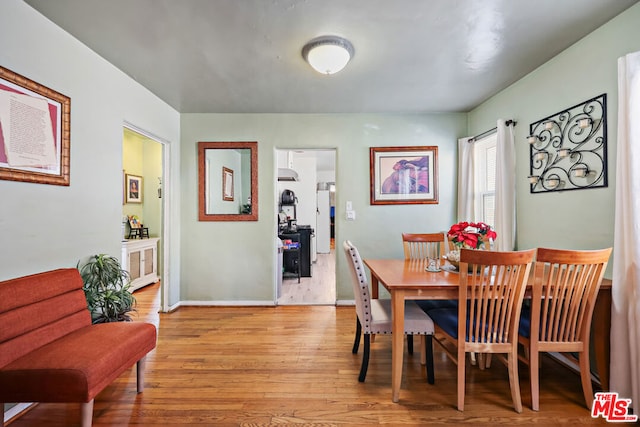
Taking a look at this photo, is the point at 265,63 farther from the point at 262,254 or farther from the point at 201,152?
the point at 262,254

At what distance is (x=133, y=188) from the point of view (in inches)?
185

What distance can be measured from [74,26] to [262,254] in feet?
9.01

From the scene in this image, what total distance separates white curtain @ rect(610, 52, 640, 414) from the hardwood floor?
35cm

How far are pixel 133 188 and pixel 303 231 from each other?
2.85 meters

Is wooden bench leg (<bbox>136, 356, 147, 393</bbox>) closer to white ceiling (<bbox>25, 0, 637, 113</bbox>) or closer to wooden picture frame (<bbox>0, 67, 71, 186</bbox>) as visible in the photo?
wooden picture frame (<bbox>0, 67, 71, 186</bbox>)

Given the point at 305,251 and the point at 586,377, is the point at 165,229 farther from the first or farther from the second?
the point at 586,377

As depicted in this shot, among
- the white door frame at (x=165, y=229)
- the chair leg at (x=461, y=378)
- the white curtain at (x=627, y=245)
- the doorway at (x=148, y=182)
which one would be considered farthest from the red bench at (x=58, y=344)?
the doorway at (x=148, y=182)

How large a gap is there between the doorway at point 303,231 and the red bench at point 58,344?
223cm

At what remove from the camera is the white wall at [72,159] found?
1775 mm

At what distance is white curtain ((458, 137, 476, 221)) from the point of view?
11.7 ft

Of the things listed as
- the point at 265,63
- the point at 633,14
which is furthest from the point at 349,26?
the point at 633,14

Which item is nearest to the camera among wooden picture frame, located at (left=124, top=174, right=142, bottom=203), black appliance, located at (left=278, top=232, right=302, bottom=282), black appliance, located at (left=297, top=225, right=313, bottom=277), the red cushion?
the red cushion

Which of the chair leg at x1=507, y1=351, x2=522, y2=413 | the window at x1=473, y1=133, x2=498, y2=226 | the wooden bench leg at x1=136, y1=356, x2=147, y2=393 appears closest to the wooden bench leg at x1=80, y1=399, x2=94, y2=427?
the wooden bench leg at x1=136, y1=356, x2=147, y2=393

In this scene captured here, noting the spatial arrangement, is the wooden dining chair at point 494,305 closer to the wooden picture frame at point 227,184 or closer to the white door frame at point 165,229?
the wooden picture frame at point 227,184
